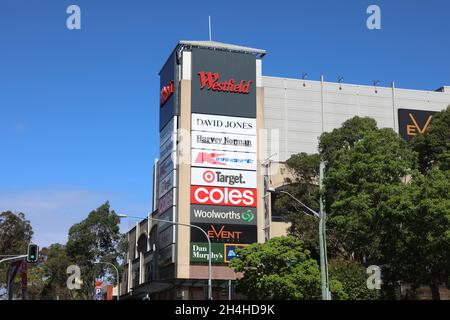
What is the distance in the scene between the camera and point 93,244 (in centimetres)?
9256

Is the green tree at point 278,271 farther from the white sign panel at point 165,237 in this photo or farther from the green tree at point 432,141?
the white sign panel at point 165,237

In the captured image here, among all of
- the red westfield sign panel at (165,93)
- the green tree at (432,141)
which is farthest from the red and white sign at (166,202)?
the green tree at (432,141)

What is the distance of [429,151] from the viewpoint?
59469 millimetres

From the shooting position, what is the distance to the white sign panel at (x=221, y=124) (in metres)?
70.9

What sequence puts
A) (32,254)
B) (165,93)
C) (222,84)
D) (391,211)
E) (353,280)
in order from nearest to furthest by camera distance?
(391,211), (32,254), (353,280), (222,84), (165,93)

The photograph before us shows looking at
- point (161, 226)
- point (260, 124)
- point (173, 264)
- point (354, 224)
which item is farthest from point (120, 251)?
point (354, 224)

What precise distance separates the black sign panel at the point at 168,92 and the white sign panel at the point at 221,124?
9.58 feet

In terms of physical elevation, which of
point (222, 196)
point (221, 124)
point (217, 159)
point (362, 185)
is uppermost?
point (221, 124)

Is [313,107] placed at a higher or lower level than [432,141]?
higher

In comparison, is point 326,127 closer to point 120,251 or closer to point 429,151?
point 429,151

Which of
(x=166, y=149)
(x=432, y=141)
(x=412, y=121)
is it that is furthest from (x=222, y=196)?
(x=412, y=121)

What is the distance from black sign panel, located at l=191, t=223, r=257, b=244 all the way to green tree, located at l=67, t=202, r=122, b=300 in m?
27.4

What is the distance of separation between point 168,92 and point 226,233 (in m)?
18.0

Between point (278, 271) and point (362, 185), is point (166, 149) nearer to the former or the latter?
point (278, 271)
